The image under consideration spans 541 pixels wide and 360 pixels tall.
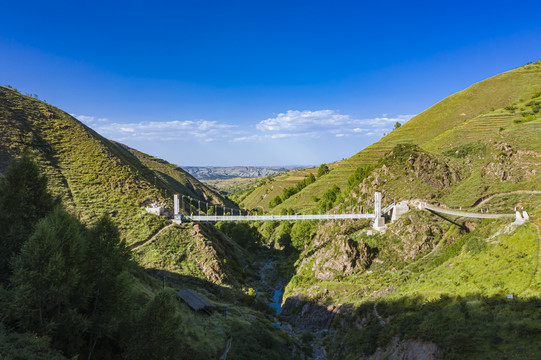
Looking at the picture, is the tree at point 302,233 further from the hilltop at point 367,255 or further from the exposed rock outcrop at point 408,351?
the exposed rock outcrop at point 408,351

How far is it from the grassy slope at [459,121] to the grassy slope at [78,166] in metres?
46.4

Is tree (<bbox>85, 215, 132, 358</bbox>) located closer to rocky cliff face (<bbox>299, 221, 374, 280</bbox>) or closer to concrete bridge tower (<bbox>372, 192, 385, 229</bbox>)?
rocky cliff face (<bbox>299, 221, 374, 280</bbox>)

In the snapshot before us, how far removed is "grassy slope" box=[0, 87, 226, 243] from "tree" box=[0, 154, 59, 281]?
86.6ft

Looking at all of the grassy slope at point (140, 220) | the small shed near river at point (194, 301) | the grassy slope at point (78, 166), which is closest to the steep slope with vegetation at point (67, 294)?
the grassy slope at point (140, 220)

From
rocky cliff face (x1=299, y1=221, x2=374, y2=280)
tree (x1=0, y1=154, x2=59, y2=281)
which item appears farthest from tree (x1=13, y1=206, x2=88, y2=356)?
rocky cliff face (x1=299, y1=221, x2=374, y2=280)

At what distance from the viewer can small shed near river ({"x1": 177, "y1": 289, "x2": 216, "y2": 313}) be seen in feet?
96.1

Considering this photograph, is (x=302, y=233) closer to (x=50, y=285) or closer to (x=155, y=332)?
(x=155, y=332)

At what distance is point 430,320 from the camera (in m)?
19.5

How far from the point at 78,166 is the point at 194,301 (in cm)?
3984

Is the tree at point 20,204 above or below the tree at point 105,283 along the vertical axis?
above

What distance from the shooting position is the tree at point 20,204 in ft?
55.7

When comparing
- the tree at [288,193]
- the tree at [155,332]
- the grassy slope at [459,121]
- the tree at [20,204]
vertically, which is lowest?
the tree at [155,332]

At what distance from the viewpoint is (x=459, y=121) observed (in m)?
83.0

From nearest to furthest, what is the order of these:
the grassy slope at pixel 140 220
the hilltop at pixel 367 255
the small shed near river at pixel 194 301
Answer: the hilltop at pixel 367 255 < the grassy slope at pixel 140 220 < the small shed near river at pixel 194 301
